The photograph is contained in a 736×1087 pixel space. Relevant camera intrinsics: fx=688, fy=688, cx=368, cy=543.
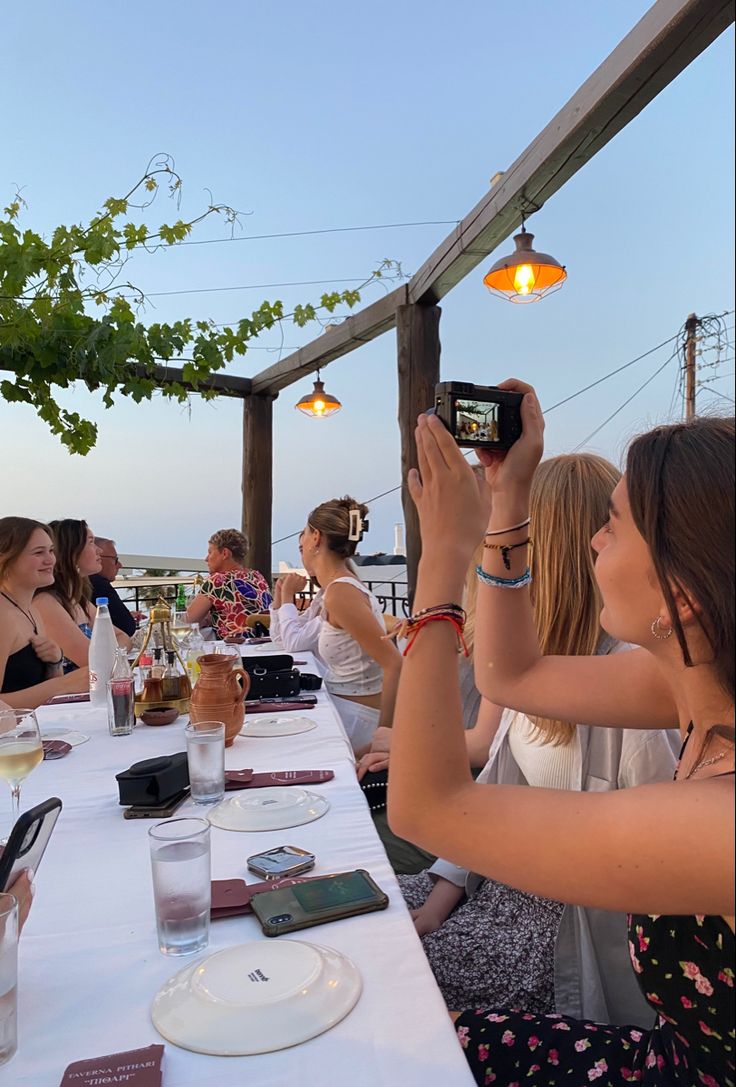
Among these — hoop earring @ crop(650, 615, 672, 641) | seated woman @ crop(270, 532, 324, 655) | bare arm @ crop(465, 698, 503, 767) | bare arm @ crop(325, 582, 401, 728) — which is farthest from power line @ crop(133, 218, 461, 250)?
hoop earring @ crop(650, 615, 672, 641)

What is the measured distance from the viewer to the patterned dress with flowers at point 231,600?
16.3 feet

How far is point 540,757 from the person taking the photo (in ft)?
5.13

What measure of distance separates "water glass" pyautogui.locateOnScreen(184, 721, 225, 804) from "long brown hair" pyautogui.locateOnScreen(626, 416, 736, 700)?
0.95 meters

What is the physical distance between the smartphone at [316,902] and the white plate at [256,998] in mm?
66

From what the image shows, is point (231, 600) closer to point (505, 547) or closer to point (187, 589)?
point (187, 589)

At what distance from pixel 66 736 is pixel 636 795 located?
1.82m

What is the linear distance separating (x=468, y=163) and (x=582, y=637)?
4.65m

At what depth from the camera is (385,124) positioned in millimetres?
5570

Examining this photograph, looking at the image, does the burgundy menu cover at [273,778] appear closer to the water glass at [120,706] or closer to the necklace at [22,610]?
the water glass at [120,706]

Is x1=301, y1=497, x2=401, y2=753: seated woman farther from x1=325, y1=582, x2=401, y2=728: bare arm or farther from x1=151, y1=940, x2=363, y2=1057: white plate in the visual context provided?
x1=151, y1=940, x2=363, y2=1057: white plate

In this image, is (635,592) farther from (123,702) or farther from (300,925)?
(123,702)

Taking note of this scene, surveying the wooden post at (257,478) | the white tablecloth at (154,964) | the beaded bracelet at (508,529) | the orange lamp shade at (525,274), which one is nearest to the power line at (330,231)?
the orange lamp shade at (525,274)

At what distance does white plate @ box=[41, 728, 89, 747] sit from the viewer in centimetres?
198

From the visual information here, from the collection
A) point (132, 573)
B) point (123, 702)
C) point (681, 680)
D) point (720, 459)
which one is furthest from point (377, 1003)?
point (132, 573)
